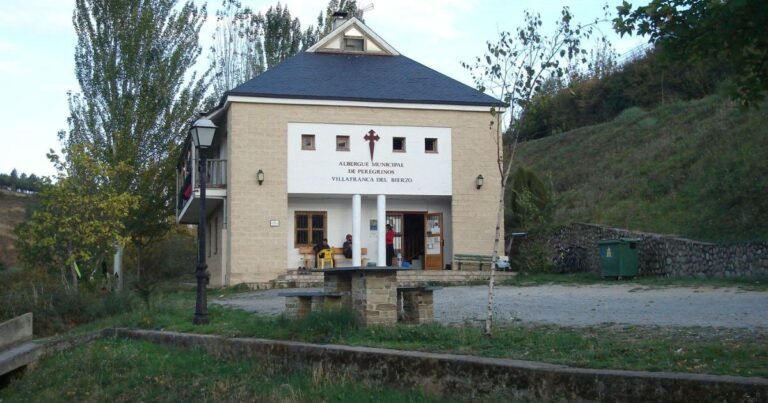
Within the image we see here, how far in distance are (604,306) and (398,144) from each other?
16171 millimetres

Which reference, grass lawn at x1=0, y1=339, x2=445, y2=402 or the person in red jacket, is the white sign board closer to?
the person in red jacket

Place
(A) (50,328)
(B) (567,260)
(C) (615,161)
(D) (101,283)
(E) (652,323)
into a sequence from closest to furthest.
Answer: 1. (E) (652,323)
2. (A) (50,328)
3. (B) (567,260)
4. (D) (101,283)
5. (C) (615,161)

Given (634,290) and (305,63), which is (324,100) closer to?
(305,63)

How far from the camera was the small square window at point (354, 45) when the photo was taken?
34.9m

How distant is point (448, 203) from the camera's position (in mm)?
32344

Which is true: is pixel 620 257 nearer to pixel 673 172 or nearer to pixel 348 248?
pixel 348 248

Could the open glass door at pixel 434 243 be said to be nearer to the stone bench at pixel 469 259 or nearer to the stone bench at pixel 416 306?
the stone bench at pixel 469 259

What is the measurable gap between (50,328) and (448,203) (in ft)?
48.9

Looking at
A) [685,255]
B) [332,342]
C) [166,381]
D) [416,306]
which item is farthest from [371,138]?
[332,342]

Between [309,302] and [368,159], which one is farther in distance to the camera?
[368,159]

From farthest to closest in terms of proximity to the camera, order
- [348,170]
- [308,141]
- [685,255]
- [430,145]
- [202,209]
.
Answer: [430,145], [348,170], [308,141], [685,255], [202,209]

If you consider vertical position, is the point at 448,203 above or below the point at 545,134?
below

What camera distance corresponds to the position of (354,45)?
35.0m

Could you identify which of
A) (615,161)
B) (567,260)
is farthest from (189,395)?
(615,161)
